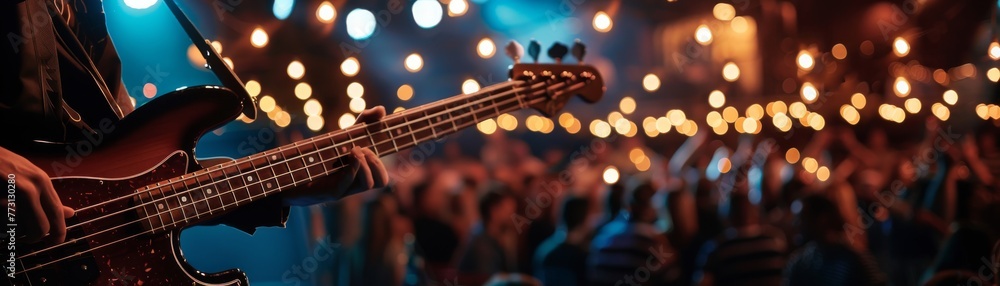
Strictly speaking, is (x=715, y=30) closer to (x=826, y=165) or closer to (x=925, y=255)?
(x=826, y=165)

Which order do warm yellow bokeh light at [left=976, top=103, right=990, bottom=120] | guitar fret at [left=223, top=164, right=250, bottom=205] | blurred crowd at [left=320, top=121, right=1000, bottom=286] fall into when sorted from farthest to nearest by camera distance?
warm yellow bokeh light at [left=976, top=103, right=990, bottom=120] < blurred crowd at [left=320, top=121, right=1000, bottom=286] < guitar fret at [left=223, top=164, right=250, bottom=205]

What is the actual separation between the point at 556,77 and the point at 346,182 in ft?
2.98

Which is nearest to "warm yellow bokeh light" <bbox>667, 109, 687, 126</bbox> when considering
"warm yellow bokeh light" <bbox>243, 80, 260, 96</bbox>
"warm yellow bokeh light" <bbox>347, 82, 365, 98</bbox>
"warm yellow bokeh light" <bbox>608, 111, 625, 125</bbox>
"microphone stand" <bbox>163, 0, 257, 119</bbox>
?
"warm yellow bokeh light" <bbox>608, 111, 625, 125</bbox>

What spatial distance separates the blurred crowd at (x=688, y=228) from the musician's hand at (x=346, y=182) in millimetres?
2264

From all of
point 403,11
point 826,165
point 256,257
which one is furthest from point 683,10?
point 256,257

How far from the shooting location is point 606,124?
11.8 metres

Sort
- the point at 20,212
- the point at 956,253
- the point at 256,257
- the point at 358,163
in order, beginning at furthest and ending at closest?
the point at 256,257 → the point at 956,253 → the point at 358,163 → the point at 20,212

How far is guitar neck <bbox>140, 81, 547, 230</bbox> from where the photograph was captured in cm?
187

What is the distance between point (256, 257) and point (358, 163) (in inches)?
167

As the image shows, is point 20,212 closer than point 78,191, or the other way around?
point 20,212

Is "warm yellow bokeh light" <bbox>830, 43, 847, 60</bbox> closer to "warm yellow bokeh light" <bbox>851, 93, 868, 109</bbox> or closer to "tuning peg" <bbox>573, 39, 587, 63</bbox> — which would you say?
"warm yellow bokeh light" <bbox>851, 93, 868, 109</bbox>

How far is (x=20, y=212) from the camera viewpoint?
1.54m

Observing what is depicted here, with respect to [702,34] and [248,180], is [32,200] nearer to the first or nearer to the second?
[248,180]

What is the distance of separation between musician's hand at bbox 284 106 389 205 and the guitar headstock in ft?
2.18
